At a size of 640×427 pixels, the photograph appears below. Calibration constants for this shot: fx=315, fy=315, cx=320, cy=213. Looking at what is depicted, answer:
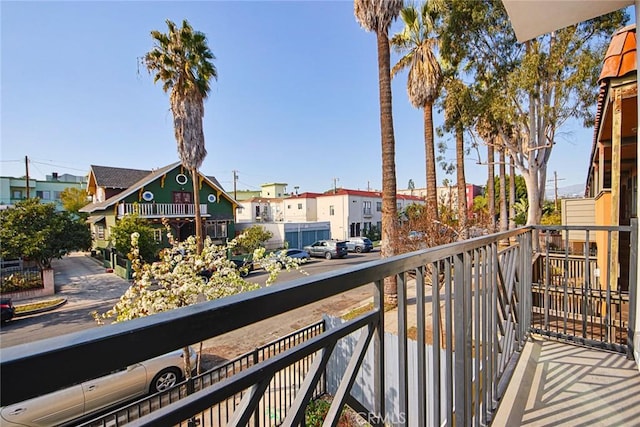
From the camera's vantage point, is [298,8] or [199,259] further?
[298,8]

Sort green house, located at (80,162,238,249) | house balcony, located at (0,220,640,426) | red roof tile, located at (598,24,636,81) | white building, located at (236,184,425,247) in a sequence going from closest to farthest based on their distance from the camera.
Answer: house balcony, located at (0,220,640,426) < red roof tile, located at (598,24,636,81) < green house, located at (80,162,238,249) < white building, located at (236,184,425,247)

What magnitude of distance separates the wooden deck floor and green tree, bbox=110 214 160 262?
13.9m

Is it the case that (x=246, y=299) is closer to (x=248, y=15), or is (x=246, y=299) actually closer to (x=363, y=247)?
(x=248, y=15)

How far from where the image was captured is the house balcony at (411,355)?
0.45 metres

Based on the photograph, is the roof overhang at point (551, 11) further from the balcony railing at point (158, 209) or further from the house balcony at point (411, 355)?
the balcony railing at point (158, 209)

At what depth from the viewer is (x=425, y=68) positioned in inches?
448

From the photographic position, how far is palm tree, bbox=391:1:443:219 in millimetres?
11156

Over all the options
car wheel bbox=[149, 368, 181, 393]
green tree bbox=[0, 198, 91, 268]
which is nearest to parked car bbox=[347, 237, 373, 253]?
green tree bbox=[0, 198, 91, 268]

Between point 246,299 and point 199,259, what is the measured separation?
212 inches

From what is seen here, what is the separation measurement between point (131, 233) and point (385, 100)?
11.9 metres

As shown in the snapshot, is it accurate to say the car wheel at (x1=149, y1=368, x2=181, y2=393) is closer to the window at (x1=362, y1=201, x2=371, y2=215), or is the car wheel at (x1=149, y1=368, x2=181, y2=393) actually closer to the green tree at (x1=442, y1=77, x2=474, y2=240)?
the green tree at (x1=442, y1=77, x2=474, y2=240)

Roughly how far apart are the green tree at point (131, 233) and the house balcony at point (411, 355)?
36.2ft

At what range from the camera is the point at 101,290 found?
39.9ft

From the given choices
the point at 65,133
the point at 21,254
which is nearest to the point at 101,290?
the point at 21,254
